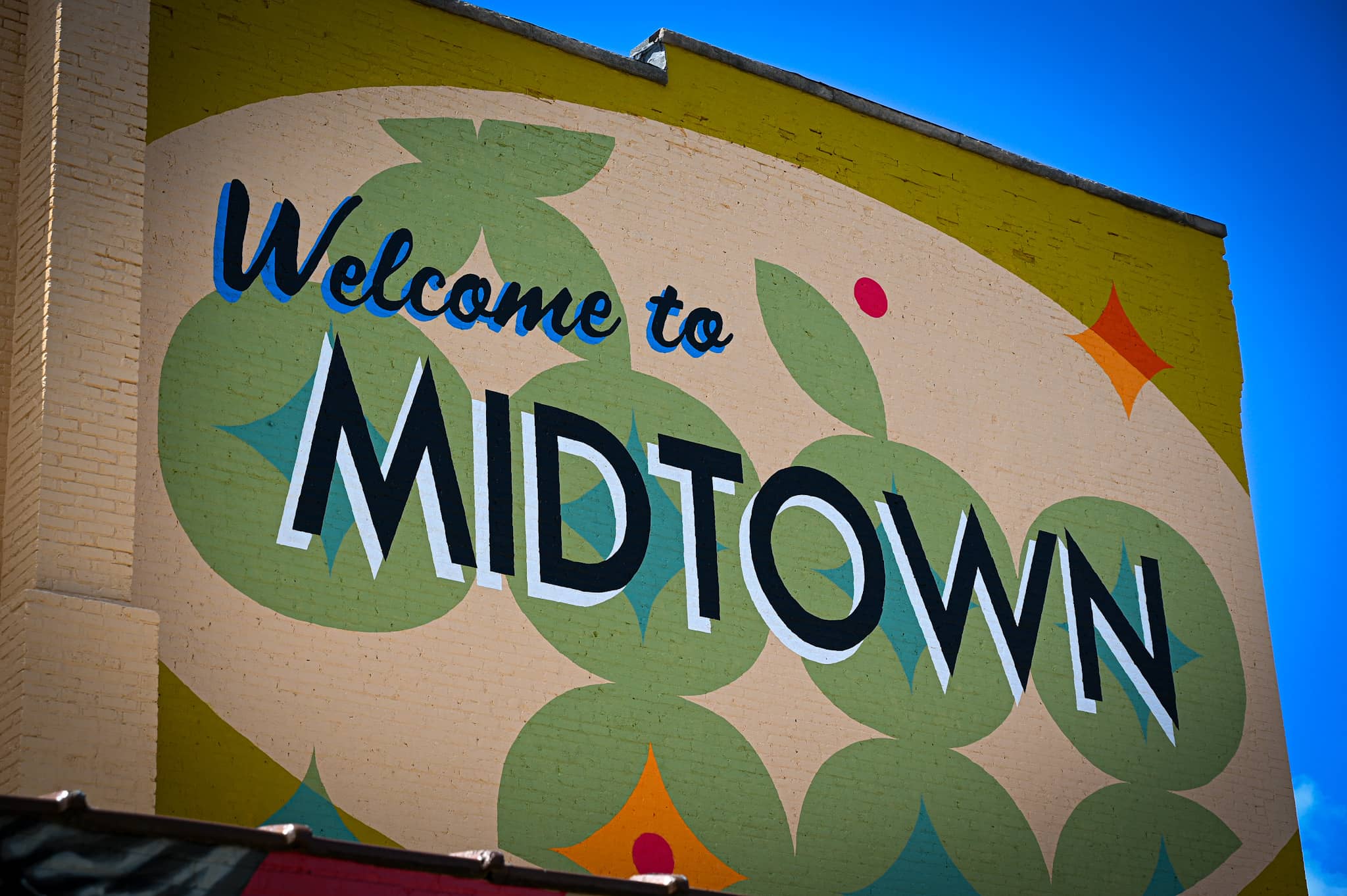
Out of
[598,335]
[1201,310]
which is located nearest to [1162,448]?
[1201,310]

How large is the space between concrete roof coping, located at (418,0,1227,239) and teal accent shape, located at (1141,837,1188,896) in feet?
19.8

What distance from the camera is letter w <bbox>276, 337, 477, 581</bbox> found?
11.2 metres

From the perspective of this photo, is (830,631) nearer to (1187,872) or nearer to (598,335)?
(598,335)

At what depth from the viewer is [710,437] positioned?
42.6 feet

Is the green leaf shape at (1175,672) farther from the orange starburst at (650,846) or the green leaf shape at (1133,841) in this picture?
the orange starburst at (650,846)

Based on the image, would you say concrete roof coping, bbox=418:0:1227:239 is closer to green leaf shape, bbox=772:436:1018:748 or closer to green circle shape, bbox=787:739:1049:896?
green leaf shape, bbox=772:436:1018:748

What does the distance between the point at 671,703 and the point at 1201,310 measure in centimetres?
741

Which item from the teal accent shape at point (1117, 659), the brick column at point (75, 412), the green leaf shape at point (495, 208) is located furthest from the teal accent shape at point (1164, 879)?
the brick column at point (75, 412)

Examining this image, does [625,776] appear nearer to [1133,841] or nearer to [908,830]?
[908,830]

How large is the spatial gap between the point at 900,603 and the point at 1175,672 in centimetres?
305

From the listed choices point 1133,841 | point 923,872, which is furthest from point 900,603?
point 1133,841

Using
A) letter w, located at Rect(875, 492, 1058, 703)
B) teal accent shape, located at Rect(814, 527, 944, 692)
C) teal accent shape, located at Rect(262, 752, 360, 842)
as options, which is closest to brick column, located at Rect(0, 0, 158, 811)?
teal accent shape, located at Rect(262, 752, 360, 842)

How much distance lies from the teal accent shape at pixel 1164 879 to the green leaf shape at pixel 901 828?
1203 millimetres

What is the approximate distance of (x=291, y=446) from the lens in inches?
442
